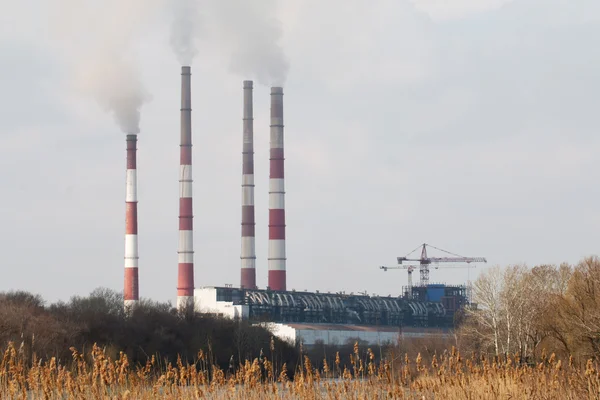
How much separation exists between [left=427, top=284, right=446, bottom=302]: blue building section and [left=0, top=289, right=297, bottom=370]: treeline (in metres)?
33.8

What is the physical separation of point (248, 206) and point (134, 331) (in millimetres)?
25281

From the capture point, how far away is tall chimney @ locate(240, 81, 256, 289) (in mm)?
58125

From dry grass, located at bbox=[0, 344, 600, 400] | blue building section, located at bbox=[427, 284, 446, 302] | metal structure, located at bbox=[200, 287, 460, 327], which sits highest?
blue building section, located at bbox=[427, 284, 446, 302]

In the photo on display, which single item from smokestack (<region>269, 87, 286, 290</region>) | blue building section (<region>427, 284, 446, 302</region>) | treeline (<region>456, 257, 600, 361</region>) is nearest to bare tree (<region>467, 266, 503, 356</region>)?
treeline (<region>456, 257, 600, 361</region>)

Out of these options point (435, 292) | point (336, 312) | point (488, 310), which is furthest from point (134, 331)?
point (435, 292)

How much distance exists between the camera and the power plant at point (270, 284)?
52.1m

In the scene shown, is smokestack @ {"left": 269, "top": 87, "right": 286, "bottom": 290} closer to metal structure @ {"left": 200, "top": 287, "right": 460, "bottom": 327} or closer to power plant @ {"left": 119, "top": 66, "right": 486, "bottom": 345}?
power plant @ {"left": 119, "top": 66, "right": 486, "bottom": 345}

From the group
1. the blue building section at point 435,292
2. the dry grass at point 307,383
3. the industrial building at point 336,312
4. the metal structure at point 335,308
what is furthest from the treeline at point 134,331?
the blue building section at point 435,292

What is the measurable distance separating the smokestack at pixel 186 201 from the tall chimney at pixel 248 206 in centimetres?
445

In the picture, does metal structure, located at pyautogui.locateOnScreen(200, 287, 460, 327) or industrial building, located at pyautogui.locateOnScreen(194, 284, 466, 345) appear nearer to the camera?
industrial building, located at pyautogui.locateOnScreen(194, 284, 466, 345)

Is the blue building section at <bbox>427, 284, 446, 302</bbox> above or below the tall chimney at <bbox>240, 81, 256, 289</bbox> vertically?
below

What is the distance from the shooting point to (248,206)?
58.4 meters

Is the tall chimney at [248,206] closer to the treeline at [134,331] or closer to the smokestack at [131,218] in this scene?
the smokestack at [131,218]

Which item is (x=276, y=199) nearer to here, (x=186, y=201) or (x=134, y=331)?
(x=186, y=201)
